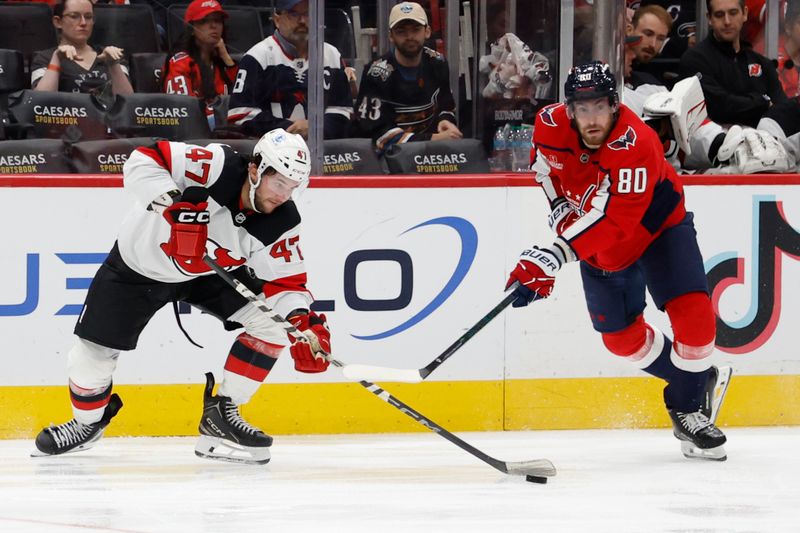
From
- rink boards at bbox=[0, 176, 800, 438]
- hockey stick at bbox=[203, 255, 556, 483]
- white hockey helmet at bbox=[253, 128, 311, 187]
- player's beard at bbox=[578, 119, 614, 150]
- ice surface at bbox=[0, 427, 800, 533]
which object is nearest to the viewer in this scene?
ice surface at bbox=[0, 427, 800, 533]

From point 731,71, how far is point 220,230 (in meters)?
2.15

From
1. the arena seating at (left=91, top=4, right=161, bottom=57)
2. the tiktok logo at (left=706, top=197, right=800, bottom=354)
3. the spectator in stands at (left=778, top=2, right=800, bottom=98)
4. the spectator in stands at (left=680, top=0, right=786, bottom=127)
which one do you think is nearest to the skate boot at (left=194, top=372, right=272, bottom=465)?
the arena seating at (left=91, top=4, right=161, bottom=57)

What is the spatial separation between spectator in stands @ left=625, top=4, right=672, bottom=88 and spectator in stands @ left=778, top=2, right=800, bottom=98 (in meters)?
0.43

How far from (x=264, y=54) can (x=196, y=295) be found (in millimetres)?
941

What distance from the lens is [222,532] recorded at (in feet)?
8.86

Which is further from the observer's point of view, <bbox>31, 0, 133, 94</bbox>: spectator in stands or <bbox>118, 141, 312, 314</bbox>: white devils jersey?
<bbox>31, 0, 133, 94</bbox>: spectator in stands

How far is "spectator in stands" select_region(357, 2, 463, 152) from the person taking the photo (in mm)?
4180

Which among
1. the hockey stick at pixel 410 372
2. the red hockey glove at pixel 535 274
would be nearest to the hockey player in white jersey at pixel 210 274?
the hockey stick at pixel 410 372

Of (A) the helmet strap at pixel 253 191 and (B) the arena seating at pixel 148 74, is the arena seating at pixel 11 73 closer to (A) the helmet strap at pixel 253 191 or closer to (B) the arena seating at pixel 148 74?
(B) the arena seating at pixel 148 74

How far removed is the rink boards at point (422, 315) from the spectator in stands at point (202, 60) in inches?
16.8

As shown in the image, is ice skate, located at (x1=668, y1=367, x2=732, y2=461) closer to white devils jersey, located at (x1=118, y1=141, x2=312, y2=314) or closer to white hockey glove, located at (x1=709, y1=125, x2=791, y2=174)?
white hockey glove, located at (x1=709, y1=125, x2=791, y2=174)

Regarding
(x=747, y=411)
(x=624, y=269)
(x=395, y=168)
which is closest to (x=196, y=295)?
(x=395, y=168)

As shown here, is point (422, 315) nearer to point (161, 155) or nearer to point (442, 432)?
point (442, 432)

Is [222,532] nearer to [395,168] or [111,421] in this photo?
[111,421]
